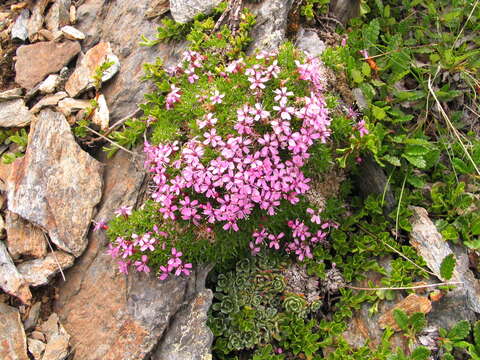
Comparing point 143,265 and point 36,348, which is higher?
point 143,265

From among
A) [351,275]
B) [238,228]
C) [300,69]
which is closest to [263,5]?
[300,69]

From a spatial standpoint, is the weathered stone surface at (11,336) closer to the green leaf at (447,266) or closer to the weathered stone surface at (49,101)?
the weathered stone surface at (49,101)

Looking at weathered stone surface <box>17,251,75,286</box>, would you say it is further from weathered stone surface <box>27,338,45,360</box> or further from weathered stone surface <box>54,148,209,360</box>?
weathered stone surface <box>27,338,45,360</box>

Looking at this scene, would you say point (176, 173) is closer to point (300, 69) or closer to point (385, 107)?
point (300, 69)

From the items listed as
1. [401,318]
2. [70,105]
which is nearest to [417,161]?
[401,318]

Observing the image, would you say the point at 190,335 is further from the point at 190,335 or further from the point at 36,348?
the point at 36,348

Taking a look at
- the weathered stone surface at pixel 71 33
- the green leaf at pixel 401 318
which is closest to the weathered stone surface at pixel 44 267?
the weathered stone surface at pixel 71 33

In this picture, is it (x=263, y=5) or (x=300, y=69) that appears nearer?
(x=300, y=69)
